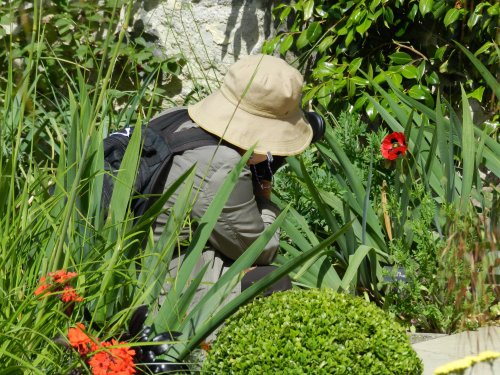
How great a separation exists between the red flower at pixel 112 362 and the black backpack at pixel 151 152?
760mm

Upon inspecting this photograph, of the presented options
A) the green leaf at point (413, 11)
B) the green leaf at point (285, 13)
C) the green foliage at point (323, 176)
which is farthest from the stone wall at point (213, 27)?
the green foliage at point (323, 176)

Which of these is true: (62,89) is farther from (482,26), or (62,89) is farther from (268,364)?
(268,364)

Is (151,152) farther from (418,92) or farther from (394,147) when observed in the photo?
(418,92)

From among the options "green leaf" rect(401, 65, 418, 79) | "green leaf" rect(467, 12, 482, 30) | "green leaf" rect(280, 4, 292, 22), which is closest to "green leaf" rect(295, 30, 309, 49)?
"green leaf" rect(280, 4, 292, 22)

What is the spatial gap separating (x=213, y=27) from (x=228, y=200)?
226 cm

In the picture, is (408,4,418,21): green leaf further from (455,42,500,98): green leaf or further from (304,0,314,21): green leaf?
(455,42,500,98): green leaf

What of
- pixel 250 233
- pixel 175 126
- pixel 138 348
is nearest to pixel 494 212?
pixel 250 233

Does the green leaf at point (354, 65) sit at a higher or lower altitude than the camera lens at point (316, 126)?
lower

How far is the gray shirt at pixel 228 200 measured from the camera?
9.65 feet

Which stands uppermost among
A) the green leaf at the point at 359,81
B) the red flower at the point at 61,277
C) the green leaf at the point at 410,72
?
the red flower at the point at 61,277

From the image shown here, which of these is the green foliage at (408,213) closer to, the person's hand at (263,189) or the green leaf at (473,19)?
the person's hand at (263,189)

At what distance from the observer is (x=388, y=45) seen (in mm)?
4887

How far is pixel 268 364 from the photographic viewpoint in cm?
239

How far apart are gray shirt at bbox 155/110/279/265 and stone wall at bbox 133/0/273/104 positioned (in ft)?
6.58
